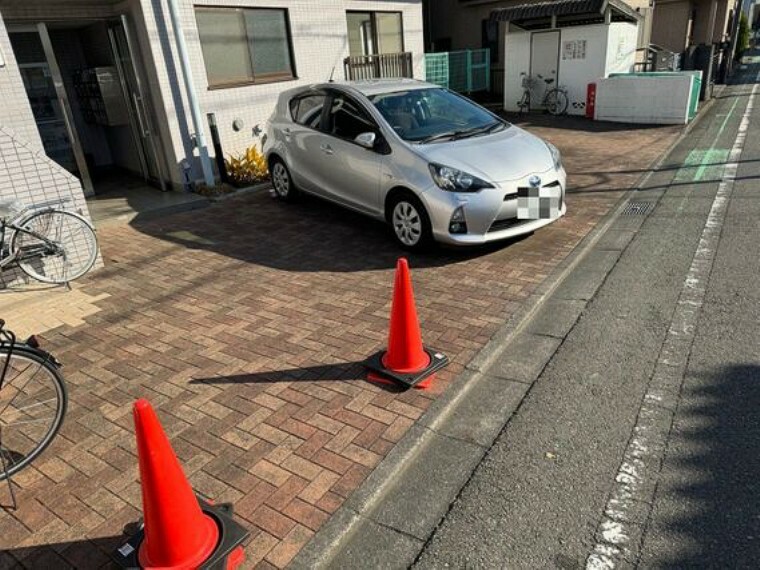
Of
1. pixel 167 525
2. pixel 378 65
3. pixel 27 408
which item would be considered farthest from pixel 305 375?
pixel 378 65

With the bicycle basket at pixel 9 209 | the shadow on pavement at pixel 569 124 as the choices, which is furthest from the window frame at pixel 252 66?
the shadow on pavement at pixel 569 124

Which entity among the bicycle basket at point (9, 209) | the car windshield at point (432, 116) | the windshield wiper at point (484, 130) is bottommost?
the bicycle basket at point (9, 209)

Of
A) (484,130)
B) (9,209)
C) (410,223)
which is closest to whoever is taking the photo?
(9,209)

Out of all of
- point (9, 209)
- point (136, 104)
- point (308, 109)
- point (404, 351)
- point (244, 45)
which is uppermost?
point (244, 45)

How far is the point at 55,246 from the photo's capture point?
17.5 ft

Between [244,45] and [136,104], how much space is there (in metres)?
2.03

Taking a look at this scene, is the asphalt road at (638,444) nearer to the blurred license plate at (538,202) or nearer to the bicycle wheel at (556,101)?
the blurred license plate at (538,202)

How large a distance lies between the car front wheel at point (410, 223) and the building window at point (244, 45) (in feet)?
15.9

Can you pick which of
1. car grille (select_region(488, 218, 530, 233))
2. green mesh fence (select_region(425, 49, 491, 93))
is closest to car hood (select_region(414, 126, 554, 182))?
car grille (select_region(488, 218, 530, 233))

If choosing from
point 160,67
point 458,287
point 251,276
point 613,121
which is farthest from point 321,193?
point 613,121

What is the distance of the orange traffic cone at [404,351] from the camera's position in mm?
3502

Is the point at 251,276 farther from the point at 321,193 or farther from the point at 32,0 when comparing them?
the point at 32,0

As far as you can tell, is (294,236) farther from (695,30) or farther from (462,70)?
(695,30)

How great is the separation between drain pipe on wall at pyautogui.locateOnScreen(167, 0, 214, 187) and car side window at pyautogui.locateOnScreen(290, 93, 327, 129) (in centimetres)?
187
